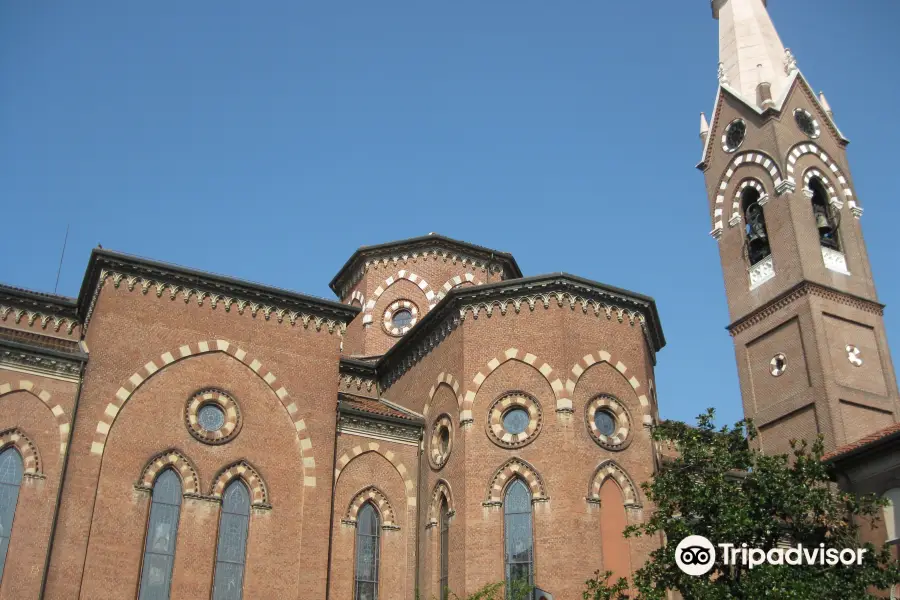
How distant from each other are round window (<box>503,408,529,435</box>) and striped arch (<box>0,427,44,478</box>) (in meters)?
11.5

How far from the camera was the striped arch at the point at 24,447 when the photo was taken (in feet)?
67.3

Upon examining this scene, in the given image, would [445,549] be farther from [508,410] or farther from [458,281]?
[458,281]

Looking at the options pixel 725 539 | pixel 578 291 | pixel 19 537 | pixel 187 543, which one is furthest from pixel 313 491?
pixel 725 539

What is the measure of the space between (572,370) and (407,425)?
5.33 metres

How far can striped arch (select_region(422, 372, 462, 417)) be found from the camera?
81.6ft

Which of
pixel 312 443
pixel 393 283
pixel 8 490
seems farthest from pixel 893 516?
pixel 8 490

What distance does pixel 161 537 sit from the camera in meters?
21.2

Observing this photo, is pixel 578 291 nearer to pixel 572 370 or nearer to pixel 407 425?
pixel 572 370

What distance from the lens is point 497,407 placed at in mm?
24094

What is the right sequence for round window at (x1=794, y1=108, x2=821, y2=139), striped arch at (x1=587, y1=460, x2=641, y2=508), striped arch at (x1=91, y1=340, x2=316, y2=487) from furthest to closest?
round window at (x1=794, y1=108, x2=821, y2=139)
striped arch at (x1=587, y1=460, x2=641, y2=508)
striped arch at (x1=91, y1=340, x2=316, y2=487)

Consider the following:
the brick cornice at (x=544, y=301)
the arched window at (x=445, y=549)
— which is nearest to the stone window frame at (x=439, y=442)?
the arched window at (x=445, y=549)

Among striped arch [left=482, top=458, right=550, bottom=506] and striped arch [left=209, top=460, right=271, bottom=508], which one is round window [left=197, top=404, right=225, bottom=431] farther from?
striped arch [left=482, top=458, right=550, bottom=506]

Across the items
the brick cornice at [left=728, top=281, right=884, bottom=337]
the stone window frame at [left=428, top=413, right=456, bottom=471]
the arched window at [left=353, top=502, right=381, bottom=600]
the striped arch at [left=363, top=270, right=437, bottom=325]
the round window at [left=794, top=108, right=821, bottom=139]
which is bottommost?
the arched window at [left=353, top=502, right=381, bottom=600]

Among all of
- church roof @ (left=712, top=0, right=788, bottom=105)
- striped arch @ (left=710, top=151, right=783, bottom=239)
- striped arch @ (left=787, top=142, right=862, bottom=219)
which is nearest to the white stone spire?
church roof @ (left=712, top=0, right=788, bottom=105)
